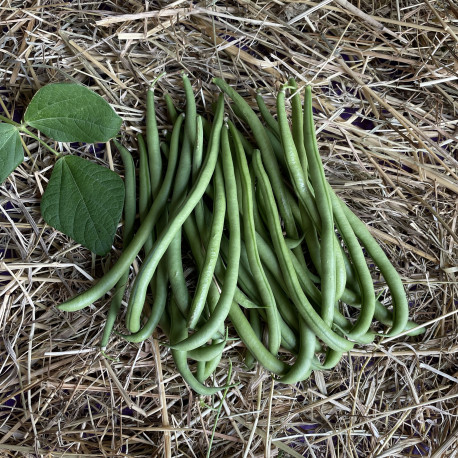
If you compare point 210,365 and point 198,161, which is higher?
point 198,161

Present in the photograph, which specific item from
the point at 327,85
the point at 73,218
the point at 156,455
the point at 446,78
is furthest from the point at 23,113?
the point at 446,78

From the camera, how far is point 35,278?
1.44 m

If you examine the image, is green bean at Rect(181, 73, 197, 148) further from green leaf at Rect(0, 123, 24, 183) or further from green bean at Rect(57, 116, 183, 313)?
green leaf at Rect(0, 123, 24, 183)

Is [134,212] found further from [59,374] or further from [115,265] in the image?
[59,374]

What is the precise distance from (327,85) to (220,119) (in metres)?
0.47

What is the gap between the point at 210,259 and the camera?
1302 mm

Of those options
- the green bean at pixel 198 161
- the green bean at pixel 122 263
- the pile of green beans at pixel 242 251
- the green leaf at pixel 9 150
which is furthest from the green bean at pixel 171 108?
the green leaf at pixel 9 150

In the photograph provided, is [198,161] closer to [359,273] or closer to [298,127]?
[298,127]

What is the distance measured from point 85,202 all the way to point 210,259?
442 millimetres

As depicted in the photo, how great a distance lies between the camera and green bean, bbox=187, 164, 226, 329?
1271 mm

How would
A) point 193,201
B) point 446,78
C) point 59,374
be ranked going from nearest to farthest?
point 193,201
point 59,374
point 446,78

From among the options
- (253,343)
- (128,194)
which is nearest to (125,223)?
(128,194)

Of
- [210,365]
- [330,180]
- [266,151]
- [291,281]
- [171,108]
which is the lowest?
[210,365]

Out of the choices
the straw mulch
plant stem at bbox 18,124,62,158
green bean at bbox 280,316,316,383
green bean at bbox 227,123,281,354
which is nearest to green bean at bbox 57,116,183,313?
the straw mulch
